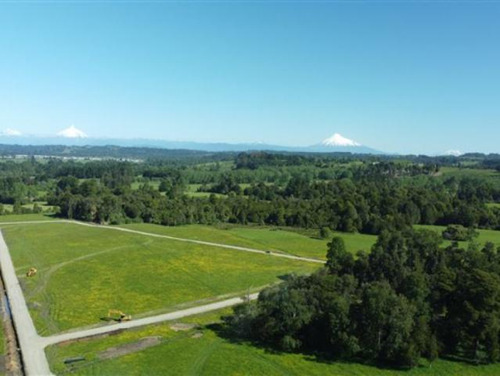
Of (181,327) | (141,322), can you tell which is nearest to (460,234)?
(181,327)

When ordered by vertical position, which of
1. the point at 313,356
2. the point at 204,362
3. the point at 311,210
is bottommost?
the point at 313,356

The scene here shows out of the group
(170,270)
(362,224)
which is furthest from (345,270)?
(362,224)

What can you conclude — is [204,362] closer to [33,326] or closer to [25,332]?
[25,332]

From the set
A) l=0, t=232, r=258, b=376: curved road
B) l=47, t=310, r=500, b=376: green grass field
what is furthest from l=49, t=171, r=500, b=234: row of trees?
l=47, t=310, r=500, b=376: green grass field

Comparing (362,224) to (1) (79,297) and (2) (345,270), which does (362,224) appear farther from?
(1) (79,297)

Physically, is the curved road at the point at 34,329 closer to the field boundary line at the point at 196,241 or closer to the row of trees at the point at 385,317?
the row of trees at the point at 385,317

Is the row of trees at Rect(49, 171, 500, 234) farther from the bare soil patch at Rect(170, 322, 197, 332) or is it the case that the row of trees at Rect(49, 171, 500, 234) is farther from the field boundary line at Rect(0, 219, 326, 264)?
the bare soil patch at Rect(170, 322, 197, 332)
